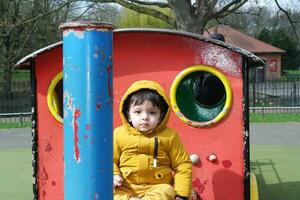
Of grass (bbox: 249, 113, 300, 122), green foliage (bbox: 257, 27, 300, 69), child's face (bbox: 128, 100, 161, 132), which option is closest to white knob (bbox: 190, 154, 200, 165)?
child's face (bbox: 128, 100, 161, 132)

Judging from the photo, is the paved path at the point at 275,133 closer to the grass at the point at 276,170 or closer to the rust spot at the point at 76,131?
the grass at the point at 276,170

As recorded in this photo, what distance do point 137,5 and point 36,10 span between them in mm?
3957

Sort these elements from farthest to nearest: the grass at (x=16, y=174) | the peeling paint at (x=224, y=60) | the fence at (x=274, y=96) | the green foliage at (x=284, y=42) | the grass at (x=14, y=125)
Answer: the green foliage at (x=284, y=42) < the fence at (x=274, y=96) < the grass at (x=14, y=125) < the grass at (x=16, y=174) < the peeling paint at (x=224, y=60)

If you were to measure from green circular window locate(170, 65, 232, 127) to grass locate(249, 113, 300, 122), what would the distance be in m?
8.70

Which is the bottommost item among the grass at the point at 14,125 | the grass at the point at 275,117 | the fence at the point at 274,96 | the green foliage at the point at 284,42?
the grass at the point at 14,125

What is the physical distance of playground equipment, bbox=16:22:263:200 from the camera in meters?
4.06

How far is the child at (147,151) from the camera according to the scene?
3.27 m

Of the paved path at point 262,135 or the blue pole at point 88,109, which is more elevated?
the blue pole at point 88,109

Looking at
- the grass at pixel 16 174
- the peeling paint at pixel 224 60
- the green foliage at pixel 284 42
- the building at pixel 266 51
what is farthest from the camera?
the green foliage at pixel 284 42

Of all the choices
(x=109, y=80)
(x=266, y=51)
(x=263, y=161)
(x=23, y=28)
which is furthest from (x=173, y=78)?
(x=266, y=51)

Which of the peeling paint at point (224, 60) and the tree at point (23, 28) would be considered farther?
the tree at point (23, 28)

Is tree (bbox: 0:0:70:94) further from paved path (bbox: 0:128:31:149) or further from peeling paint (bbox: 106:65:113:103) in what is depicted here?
peeling paint (bbox: 106:65:113:103)

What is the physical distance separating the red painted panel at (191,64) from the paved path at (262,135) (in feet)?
18.6

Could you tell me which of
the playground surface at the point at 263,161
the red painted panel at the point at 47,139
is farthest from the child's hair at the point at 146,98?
the playground surface at the point at 263,161
